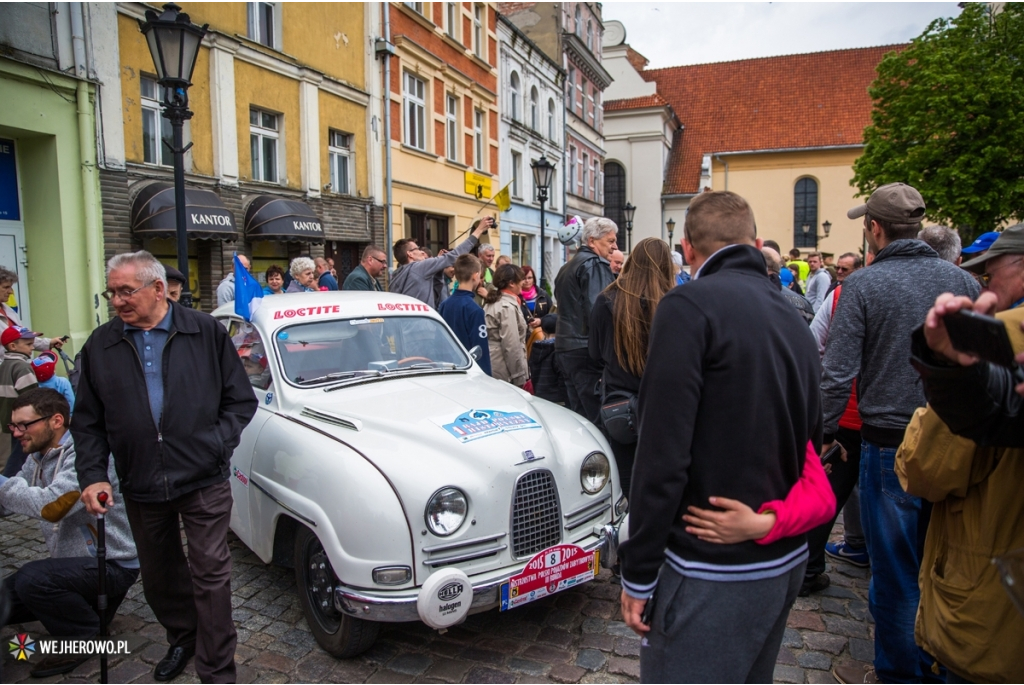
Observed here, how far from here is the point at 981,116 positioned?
2338cm

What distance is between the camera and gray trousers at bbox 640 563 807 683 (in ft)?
5.90

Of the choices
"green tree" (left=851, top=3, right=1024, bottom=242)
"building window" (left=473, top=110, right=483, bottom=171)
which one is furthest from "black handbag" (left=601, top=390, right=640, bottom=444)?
"green tree" (left=851, top=3, right=1024, bottom=242)

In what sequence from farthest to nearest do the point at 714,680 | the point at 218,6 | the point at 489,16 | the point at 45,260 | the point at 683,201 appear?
1. the point at 683,201
2. the point at 489,16
3. the point at 218,6
4. the point at 45,260
5. the point at 714,680

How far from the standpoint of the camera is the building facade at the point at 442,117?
57.7 feet

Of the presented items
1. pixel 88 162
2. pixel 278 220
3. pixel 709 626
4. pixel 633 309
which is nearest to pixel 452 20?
pixel 278 220

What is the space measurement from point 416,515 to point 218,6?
12.3 metres

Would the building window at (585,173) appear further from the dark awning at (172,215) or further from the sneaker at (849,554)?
the sneaker at (849,554)

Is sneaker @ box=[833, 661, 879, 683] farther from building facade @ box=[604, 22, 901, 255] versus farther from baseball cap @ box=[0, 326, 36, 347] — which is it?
building facade @ box=[604, 22, 901, 255]

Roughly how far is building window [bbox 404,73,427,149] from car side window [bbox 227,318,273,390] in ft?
45.9

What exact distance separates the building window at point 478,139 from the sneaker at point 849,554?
1884cm

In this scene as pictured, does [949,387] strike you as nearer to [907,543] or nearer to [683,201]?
[907,543]

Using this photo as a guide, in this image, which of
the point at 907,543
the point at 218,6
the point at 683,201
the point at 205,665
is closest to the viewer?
the point at 907,543

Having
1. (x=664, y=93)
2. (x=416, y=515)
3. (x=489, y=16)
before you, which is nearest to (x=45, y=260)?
(x=416, y=515)

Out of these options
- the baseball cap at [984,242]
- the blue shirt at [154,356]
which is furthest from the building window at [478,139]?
the blue shirt at [154,356]
